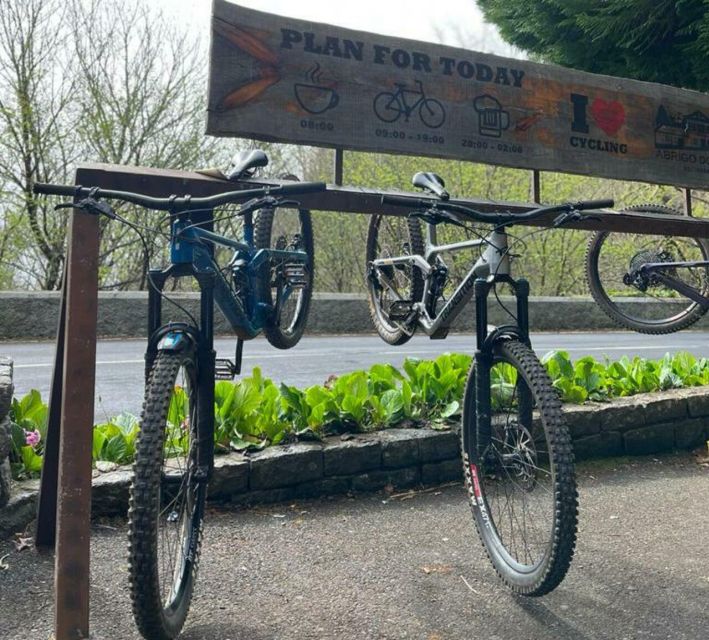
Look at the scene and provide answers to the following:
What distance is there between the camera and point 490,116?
3879 mm

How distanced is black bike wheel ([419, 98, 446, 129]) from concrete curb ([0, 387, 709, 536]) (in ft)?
5.82

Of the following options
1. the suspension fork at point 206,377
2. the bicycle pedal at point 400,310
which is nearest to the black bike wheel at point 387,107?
the bicycle pedal at point 400,310

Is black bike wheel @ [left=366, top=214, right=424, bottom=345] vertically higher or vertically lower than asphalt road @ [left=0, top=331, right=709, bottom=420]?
higher

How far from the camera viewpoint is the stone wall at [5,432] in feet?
10.4

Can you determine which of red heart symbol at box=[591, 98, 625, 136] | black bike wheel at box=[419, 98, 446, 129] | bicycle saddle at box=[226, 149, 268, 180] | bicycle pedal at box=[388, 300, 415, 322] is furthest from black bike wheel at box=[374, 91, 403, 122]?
red heart symbol at box=[591, 98, 625, 136]

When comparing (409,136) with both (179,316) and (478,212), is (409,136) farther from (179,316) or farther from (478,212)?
(179,316)

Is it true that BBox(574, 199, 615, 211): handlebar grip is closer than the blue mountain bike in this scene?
No

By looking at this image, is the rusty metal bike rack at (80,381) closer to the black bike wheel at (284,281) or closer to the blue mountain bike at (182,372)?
the blue mountain bike at (182,372)

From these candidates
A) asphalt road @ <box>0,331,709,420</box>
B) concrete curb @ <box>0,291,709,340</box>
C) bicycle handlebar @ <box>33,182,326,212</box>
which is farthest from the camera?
concrete curb @ <box>0,291,709,340</box>

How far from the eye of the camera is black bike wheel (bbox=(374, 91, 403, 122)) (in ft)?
11.7

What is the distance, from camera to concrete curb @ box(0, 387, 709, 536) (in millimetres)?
3566

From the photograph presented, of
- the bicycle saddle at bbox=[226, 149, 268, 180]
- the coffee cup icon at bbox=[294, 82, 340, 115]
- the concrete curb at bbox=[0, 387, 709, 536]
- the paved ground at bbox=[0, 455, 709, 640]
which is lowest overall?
the paved ground at bbox=[0, 455, 709, 640]

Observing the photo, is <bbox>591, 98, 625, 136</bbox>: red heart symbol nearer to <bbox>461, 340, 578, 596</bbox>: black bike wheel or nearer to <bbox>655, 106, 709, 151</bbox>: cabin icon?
<bbox>655, 106, 709, 151</bbox>: cabin icon

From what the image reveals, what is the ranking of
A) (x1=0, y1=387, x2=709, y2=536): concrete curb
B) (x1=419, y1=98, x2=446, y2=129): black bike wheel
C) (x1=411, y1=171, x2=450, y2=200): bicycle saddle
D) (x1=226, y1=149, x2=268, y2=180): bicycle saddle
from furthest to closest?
(x1=419, y1=98, x2=446, y2=129): black bike wheel < (x1=0, y1=387, x2=709, y2=536): concrete curb < (x1=411, y1=171, x2=450, y2=200): bicycle saddle < (x1=226, y1=149, x2=268, y2=180): bicycle saddle
